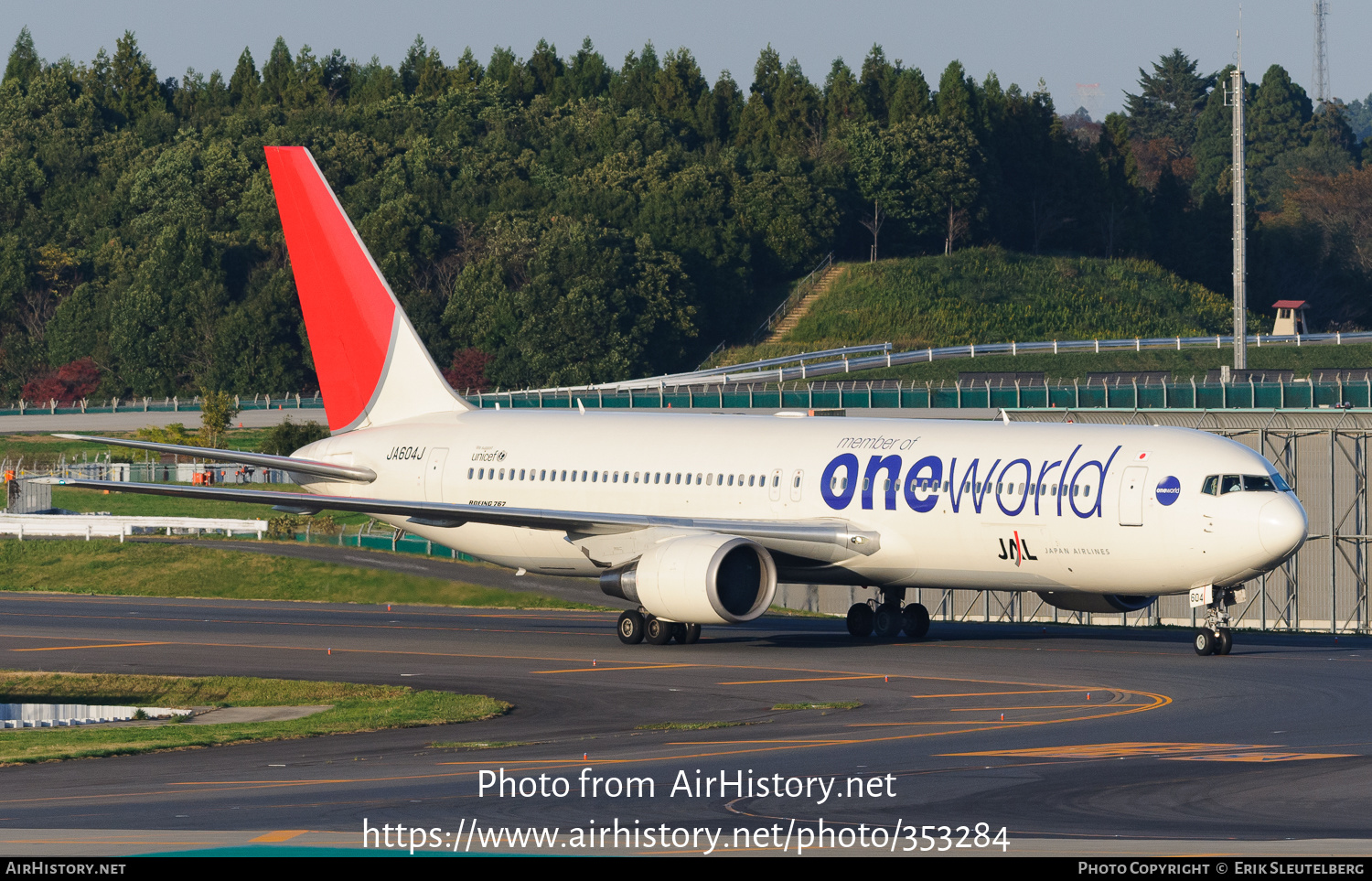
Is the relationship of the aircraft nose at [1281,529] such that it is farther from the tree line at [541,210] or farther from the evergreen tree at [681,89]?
the evergreen tree at [681,89]

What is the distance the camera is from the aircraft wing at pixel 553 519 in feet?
124

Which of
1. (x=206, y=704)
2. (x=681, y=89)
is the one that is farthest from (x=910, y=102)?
(x=206, y=704)

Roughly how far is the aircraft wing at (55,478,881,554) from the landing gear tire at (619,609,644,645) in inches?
75.0

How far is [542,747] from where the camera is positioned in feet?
78.4

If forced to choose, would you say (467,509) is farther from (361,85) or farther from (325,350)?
(361,85)

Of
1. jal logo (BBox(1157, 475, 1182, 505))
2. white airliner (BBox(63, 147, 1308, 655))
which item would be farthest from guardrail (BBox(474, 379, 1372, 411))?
jal logo (BBox(1157, 475, 1182, 505))

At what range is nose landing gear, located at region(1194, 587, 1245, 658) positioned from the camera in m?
35.1

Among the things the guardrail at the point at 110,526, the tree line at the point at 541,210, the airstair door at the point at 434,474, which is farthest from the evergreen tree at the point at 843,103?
the airstair door at the point at 434,474

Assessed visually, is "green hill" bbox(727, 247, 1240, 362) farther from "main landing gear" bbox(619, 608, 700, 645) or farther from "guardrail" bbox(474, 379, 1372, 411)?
"main landing gear" bbox(619, 608, 700, 645)

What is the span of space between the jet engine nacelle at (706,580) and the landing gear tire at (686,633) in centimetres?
154

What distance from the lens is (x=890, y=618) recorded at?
40625 millimetres

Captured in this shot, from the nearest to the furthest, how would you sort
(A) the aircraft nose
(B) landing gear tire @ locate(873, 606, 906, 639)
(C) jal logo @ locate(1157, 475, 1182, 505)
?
(A) the aircraft nose → (C) jal logo @ locate(1157, 475, 1182, 505) → (B) landing gear tire @ locate(873, 606, 906, 639)

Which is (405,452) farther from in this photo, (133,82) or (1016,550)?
(133,82)

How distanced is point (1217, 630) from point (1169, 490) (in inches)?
121
